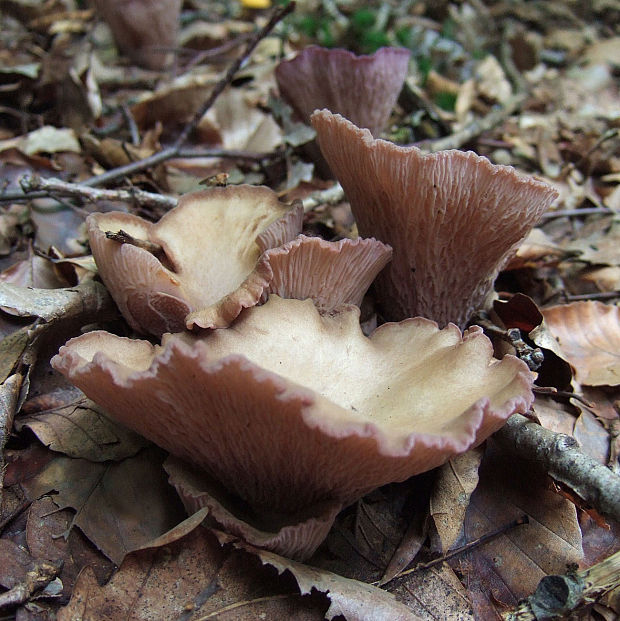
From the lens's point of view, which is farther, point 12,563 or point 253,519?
point 253,519

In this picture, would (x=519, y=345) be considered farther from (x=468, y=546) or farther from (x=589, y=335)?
(x=468, y=546)

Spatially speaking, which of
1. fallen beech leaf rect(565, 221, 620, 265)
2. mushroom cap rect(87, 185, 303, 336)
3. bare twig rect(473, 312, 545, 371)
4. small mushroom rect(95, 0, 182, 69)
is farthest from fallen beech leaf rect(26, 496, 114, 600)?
small mushroom rect(95, 0, 182, 69)

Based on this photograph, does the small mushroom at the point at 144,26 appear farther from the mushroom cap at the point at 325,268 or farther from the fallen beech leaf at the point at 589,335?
the fallen beech leaf at the point at 589,335

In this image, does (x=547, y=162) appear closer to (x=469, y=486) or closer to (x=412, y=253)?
(x=412, y=253)

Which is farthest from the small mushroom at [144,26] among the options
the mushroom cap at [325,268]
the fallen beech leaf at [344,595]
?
the fallen beech leaf at [344,595]

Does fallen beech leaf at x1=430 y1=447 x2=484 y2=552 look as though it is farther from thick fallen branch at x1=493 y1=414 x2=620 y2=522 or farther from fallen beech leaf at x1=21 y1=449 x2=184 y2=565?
fallen beech leaf at x1=21 y1=449 x2=184 y2=565

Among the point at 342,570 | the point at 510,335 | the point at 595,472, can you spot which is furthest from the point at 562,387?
the point at 342,570

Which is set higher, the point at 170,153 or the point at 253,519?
the point at 170,153

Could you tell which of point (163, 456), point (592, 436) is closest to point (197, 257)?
point (163, 456)
